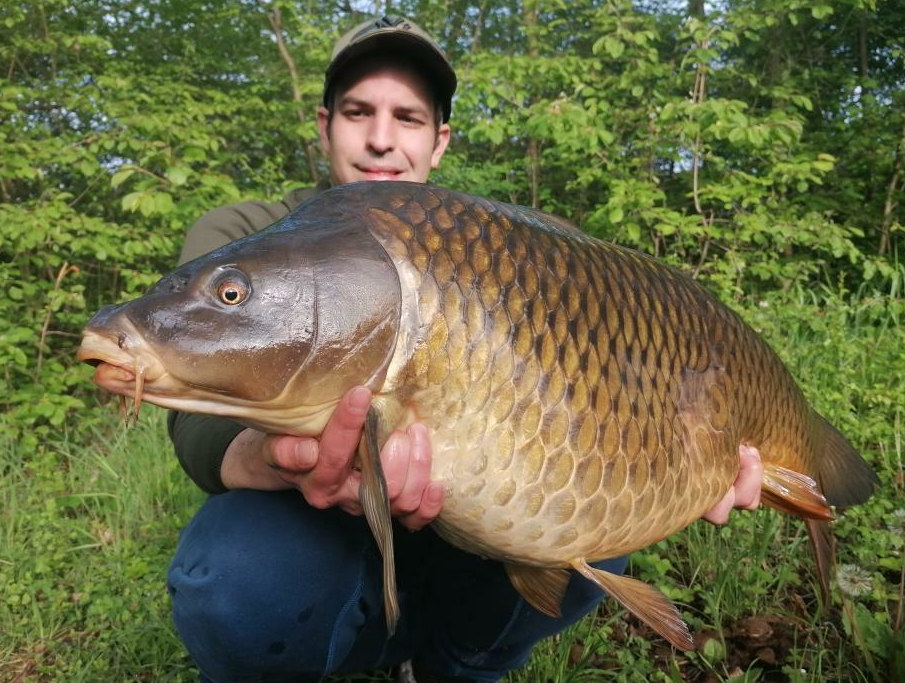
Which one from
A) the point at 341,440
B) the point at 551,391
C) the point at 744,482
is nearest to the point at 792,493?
the point at 744,482

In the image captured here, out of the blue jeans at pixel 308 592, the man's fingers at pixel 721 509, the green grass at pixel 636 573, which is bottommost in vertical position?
the green grass at pixel 636 573

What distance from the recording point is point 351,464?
34.1 inches

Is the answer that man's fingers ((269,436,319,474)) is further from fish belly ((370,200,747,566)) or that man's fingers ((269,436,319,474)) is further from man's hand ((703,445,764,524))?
man's hand ((703,445,764,524))

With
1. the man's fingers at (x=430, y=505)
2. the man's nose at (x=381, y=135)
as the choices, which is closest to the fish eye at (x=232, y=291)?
the man's fingers at (x=430, y=505)

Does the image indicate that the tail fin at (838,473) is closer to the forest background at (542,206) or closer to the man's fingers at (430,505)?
the forest background at (542,206)

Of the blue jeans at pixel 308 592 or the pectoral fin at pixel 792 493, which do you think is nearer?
the blue jeans at pixel 308 592

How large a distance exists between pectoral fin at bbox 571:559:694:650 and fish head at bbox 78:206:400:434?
1.54ft

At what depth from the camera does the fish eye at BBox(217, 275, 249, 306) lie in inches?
28.9

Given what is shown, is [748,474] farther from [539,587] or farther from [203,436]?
[203,436]

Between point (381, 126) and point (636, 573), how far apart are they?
4.46ft

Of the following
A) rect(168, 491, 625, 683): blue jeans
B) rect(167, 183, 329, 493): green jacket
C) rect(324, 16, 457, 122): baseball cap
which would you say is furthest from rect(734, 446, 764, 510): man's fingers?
rect(324, 16, 457, 122): baseball cap

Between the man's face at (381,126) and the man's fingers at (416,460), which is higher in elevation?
the man's face at (381,126)

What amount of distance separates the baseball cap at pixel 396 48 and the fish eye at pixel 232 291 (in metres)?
1.08

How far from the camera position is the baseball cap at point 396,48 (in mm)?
1612
